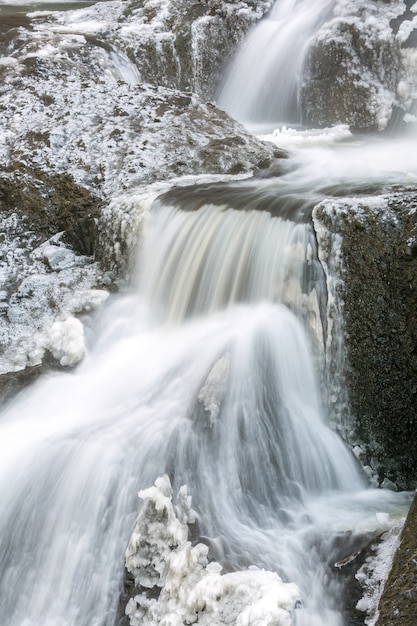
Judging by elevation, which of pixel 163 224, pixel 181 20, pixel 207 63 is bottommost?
pixel 163 224

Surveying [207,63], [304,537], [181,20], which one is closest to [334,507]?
[304,537]

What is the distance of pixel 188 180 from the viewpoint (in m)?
6.51

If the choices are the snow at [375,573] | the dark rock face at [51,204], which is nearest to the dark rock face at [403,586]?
the snow at [375,573]

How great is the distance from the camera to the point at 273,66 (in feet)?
33.8

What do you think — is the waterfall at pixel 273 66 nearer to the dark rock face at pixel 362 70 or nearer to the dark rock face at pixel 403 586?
the dark rock face at pixel 362 70

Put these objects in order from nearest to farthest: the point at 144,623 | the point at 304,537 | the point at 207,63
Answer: the point at 144,623, the point at 304,537, the point at 207,63

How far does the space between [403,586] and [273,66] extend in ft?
31.8

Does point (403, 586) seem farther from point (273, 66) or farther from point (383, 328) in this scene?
point (273, 66)

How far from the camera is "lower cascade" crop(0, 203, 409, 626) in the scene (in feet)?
10.4

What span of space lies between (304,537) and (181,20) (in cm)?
1049

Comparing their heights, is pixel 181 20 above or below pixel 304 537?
above

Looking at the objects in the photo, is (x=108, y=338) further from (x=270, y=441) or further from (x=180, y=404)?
(x=270, y=441)

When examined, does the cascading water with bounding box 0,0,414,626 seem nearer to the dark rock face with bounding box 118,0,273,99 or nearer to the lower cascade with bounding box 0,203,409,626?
the lower cascade with bounding box 0,203,409,626

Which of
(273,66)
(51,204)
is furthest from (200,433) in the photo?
(273,66)
